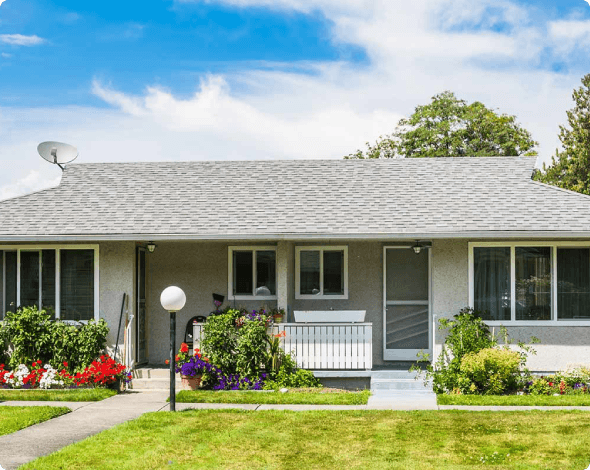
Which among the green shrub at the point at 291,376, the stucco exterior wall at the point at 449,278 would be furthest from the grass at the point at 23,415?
the stucco exterior wall at the point at 449,278

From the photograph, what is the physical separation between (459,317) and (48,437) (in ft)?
22.9

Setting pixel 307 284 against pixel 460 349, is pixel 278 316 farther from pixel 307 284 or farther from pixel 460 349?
pixel 460 349

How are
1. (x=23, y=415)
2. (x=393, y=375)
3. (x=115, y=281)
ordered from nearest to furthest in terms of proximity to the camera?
1. (x=23, y=415)
2. (x=393, y=375)
3. (x=115, y=281)

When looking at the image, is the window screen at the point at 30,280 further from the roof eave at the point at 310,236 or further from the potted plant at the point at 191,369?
the potted plant at the point at 191,369

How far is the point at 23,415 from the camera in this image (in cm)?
998

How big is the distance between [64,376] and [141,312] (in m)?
Answer: 1.92

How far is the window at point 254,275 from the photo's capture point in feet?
46.1

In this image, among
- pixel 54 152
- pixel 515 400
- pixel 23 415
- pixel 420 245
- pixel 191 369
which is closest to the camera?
pixel 23 415

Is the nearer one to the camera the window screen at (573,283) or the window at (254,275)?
the window screen at (573,283)

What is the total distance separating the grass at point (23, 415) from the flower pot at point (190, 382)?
7.48ft

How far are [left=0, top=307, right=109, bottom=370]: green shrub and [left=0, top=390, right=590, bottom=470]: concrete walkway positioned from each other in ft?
3.88

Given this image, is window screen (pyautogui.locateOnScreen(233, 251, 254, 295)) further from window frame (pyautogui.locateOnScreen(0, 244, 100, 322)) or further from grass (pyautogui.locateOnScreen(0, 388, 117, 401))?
grass (pyautogui.locateOnScreen(0, 388, 117, 401))

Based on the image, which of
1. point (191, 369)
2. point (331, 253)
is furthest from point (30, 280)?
point (331, 253)

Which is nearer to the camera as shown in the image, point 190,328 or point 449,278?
point 449,278
